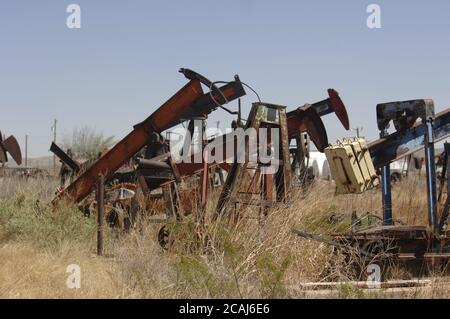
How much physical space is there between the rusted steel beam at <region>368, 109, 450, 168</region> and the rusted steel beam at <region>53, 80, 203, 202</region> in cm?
334

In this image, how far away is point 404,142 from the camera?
7289 millimetres

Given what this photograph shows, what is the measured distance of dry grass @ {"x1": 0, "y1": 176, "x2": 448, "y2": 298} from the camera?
5.01 metres

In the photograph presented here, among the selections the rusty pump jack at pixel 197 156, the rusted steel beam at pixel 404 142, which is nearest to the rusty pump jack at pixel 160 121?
the rusty pump jack at pixel 197 156

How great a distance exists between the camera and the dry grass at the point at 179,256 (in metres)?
5.01

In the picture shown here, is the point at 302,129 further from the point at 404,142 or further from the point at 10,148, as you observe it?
the point at 10,148

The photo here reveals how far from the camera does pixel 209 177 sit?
8.55m

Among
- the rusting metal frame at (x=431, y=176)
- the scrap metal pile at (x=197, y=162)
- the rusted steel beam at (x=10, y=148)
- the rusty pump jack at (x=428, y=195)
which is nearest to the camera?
the rusty pump jack at (x=428, y=195)

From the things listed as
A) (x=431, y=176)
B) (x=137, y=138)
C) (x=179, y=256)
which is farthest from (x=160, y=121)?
(x=431, y=176)

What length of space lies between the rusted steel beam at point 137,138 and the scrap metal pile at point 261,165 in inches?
0.7

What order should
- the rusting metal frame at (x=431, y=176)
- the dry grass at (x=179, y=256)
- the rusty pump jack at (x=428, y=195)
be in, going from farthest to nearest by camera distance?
the rusting metal frame at (x=431, y=176)
the rusty pump jack at (x=428, y=195)
the dry grass at (x=179, y=256)

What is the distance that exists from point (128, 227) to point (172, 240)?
9.36ft

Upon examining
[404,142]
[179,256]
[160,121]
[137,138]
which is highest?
[160,121]

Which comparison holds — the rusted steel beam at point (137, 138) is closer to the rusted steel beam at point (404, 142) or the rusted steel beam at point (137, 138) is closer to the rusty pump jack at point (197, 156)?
the rusty pump jack at point (197, 156)

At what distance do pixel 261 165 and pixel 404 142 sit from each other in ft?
6.11
